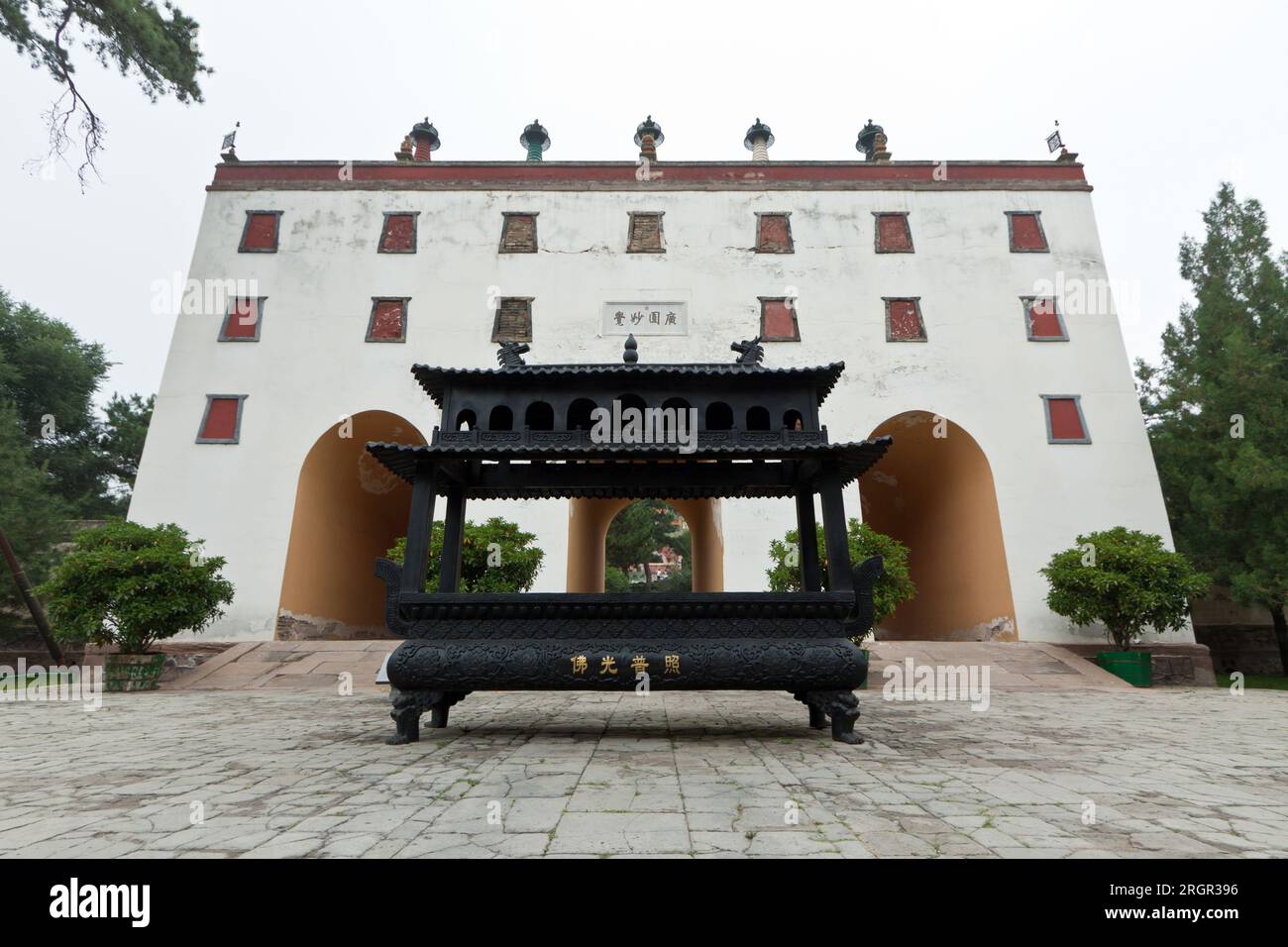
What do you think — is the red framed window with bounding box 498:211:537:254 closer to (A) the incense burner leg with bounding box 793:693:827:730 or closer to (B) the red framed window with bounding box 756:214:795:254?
(B) the red framed window with bounding box 756:214:795:254

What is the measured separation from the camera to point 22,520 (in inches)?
625

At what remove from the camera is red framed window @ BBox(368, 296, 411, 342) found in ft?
50.1

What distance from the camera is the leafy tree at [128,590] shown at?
9695 millimetres

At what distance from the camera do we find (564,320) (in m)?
15.4

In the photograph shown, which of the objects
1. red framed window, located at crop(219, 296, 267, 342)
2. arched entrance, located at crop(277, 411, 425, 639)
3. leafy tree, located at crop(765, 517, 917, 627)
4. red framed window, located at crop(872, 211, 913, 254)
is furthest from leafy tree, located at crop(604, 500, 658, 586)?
leafy tree, located at crop(765, 517, 917, 627)

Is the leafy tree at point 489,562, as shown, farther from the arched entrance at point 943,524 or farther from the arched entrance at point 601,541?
the arched entrance at point 943,524

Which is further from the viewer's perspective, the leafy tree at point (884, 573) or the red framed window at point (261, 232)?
the red framed window at point (261, 232)

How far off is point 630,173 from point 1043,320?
10.8 metres

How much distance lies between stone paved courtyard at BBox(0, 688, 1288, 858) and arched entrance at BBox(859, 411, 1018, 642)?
6718mm

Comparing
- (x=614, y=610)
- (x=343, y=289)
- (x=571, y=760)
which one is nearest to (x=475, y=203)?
(x=343, y=289)

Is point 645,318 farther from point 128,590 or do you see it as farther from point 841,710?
point 841,710

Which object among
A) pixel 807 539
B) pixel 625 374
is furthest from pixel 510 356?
pixel 807 539

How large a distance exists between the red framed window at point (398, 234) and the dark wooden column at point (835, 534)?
13.7 m

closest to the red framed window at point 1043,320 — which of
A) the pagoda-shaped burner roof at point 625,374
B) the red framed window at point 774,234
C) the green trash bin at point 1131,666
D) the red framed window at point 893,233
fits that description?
the red framed window at point 893,233
